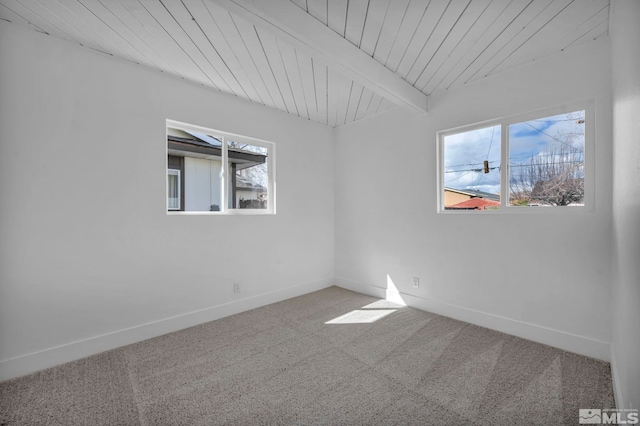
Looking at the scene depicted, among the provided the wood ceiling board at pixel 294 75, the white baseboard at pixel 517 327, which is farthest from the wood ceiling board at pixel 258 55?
the white baseboard at pixel 517 327

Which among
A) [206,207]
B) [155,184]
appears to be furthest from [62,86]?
[206,207]

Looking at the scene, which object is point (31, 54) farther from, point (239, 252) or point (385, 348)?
point (385, 348)

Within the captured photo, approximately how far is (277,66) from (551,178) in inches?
108

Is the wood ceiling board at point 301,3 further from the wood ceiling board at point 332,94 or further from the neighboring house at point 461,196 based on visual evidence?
the neighboring house at point 461,196

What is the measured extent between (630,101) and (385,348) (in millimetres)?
2298

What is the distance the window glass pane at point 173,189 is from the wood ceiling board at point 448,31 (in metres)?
2.68

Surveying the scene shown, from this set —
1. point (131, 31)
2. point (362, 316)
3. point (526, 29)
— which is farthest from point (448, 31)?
point (362, 316)

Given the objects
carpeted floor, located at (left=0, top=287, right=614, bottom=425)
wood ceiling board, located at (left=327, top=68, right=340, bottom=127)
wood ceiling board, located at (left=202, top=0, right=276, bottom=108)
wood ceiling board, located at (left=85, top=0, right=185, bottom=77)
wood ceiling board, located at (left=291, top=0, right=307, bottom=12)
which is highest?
wood ceiling board, located at (left=327, top=68, right=340, bottom=127)

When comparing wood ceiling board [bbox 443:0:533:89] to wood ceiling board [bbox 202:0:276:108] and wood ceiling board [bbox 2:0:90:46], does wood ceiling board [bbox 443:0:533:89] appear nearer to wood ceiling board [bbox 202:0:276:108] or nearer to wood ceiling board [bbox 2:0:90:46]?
wood ceiling board [bbox 202:0:276:108]

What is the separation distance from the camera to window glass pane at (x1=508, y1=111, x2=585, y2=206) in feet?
8.25

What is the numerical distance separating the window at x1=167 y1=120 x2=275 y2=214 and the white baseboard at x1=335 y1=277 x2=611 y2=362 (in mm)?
2197

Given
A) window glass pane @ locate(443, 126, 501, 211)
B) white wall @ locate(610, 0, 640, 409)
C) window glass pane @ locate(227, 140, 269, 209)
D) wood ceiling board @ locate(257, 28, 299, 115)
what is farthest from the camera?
window glass pane @ locate(227, 140, 269, 209)

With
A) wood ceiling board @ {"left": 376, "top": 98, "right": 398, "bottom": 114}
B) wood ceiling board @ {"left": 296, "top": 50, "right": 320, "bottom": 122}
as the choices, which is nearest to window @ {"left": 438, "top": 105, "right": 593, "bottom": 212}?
wood ceiling board @ {"left": 376, "top": 98, "right": 398, "bottom": 114}

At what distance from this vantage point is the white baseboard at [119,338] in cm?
216
